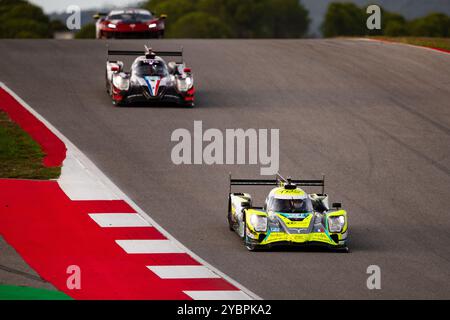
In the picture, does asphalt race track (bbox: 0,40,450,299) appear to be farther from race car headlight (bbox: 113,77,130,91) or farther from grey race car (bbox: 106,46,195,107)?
race car headlight (bbox: 113,77,130,91)

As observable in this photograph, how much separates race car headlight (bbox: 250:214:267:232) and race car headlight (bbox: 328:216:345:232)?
120 cm

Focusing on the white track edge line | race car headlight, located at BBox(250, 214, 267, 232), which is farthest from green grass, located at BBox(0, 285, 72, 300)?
race car headlight, located at BBox(250, 214, 267, 232)

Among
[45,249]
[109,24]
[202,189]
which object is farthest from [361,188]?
[109,24]

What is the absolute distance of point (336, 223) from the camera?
797 inches

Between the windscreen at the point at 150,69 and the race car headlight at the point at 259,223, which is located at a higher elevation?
the windscreen at the point at 150,69

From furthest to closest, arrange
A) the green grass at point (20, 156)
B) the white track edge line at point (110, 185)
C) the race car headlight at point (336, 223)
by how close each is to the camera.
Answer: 1. the green grass at point (20, 156)
2. the race car headlight at point (336, 223)
3. the white track edge line at point (110, 185)

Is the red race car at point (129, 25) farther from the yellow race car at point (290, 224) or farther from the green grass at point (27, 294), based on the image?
the green grass at point (27, 294)

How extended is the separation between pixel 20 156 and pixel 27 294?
395 inches

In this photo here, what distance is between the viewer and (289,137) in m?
29.5

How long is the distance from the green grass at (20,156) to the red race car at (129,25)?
14977 mm

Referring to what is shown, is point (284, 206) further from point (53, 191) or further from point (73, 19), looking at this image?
point (73, 19)

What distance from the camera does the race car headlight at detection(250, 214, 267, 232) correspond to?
20.0 m

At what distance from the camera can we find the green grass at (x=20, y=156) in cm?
2538

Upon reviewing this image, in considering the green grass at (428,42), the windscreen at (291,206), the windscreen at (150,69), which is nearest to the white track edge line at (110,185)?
the windscreen at (291,206)
